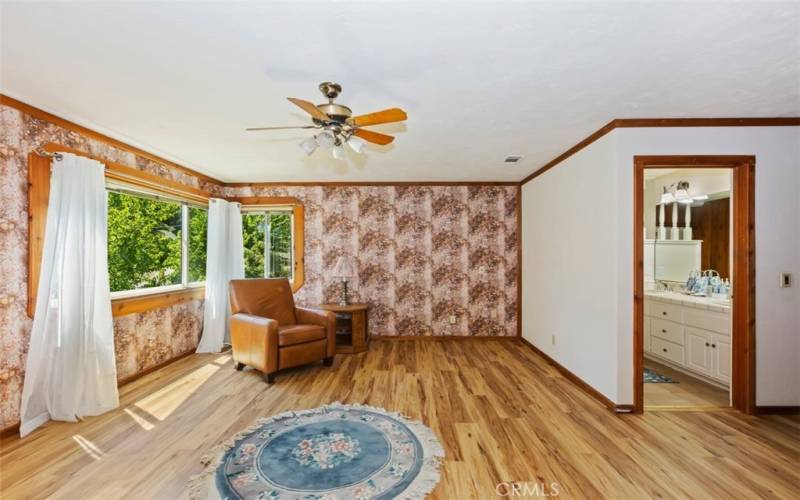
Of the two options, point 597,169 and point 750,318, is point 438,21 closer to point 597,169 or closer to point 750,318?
point 597,169

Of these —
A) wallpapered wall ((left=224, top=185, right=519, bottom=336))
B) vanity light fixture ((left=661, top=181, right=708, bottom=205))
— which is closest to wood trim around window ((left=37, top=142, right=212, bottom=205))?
wallpapered wall ((left=224, top=185, right=519, bottom=336))

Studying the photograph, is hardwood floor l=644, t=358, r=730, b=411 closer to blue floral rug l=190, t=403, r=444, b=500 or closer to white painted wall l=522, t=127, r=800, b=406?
white painted wall l=522, t=127, r=800, b=406

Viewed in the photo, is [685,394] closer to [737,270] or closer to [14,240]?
[737,270]

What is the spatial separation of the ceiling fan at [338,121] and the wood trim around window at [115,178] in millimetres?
1875

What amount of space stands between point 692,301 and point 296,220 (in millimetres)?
4846

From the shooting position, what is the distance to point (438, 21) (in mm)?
1509

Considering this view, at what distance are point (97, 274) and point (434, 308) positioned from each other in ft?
12.4

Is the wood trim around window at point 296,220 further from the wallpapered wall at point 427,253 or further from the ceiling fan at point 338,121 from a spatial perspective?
the ceiling fan at point 338,121

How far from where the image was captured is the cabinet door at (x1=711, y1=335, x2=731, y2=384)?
9.53 feet

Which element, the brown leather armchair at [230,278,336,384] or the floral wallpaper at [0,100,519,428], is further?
the floral wallpaper at [0,100,519,428]

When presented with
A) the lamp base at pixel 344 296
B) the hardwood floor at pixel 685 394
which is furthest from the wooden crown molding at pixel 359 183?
the hardwood floor at pixel 685 394

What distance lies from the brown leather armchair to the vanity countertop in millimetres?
3720

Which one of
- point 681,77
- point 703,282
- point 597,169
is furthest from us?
point 703,282

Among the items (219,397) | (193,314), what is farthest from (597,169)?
(193,314)
